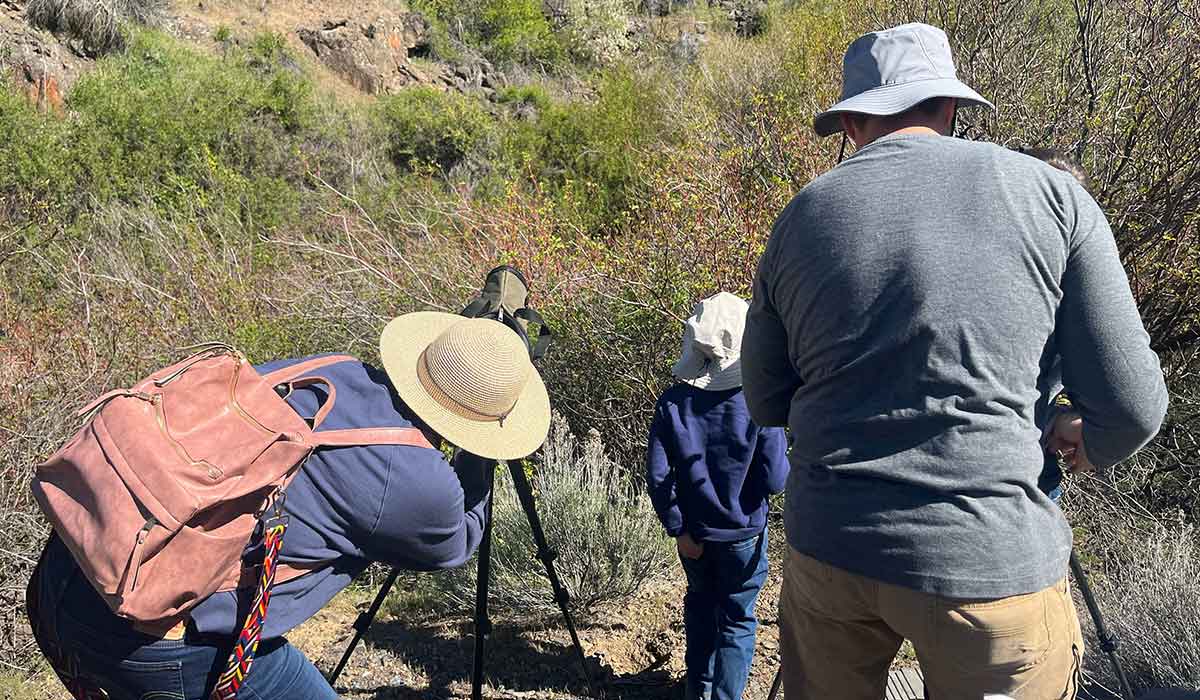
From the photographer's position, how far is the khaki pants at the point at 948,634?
1.36 meters

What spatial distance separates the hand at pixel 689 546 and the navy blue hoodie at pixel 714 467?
0.02 meters

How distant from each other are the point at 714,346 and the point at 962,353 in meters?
1.28

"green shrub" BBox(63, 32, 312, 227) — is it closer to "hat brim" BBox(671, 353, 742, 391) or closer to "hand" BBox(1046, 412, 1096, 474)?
"hat brim" BBox(671, 353, 742, 391)

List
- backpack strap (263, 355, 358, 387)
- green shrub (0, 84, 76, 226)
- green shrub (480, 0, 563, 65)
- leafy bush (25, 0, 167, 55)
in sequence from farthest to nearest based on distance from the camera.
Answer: green shrub (480, 0, 563, 65) → leafy bush (25, 0, 167, 55) → green shrub (0, 84, 76, 226) → backpack strap (263, 355, 358, 387)

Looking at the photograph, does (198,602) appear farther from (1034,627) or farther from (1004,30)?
(1004,30)

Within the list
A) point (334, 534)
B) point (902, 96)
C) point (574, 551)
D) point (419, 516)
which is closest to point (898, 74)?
point (902, 96)

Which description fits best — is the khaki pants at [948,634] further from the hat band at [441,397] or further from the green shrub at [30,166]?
the green shrub at [30,166]

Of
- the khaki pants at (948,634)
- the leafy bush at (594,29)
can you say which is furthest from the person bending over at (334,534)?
the leafy bush at (594,29)

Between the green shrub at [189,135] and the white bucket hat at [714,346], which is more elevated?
the white bucket hat at [714,346]

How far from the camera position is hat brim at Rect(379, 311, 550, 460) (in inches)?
70.4

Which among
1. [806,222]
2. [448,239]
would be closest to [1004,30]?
[448,239]

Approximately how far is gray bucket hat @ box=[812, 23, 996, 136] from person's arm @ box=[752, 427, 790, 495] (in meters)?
1.23

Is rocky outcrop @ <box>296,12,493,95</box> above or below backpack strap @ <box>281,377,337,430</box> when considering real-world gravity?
below

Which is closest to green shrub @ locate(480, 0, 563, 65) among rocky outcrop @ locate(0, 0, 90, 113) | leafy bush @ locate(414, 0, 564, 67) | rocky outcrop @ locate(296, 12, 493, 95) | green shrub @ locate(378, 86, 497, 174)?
leafy bush @ locate(414, 0, 564, 67)
